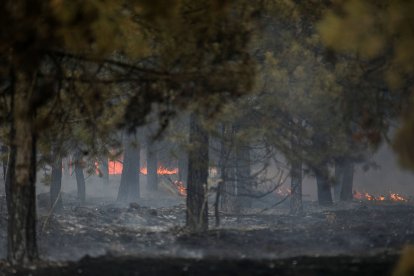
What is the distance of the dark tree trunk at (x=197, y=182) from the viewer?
46.8 ft

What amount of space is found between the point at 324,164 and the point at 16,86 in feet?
27.6

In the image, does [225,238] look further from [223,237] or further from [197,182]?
[197,182]

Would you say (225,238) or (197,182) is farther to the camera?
(197,182)

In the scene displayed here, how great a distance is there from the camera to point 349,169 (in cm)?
2822

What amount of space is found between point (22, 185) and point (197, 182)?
5.45m

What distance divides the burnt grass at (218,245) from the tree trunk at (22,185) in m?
0.32

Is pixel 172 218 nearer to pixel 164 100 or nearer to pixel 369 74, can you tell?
pixel 369 74

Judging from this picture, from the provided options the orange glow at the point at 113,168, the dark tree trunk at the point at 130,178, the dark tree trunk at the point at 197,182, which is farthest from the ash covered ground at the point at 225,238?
the orange glow at the point at 113,168

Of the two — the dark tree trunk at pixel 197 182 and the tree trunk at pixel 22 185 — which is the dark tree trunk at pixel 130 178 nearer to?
the dark tree trunk at pixel 197 182

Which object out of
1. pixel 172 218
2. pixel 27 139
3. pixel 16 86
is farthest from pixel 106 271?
pixel 172 218

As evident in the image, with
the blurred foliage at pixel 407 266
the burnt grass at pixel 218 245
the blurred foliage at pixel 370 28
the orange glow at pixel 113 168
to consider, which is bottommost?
the burnt grass at pixel 218 245

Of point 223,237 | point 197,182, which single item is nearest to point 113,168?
point 197,182

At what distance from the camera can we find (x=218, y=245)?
1277cm

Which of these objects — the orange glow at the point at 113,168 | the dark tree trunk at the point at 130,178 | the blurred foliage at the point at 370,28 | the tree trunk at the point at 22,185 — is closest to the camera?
the blurred foliage at the point at 370,28
